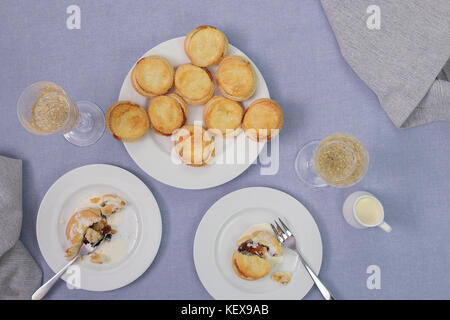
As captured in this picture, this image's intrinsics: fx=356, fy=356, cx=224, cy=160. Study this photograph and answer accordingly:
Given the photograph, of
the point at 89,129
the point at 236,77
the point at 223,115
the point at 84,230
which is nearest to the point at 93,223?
the point at 84,230

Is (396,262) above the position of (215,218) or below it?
below

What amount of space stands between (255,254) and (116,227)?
43 cm

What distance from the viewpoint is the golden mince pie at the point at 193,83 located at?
3.41 ft

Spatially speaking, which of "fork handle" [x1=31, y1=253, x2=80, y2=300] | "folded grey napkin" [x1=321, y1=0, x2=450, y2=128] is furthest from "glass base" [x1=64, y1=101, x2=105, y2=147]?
"folded grey napkin" [x1=321, y1=0, x2=450, y2=128]

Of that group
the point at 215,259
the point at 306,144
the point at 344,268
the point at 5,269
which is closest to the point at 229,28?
the point at 306,144

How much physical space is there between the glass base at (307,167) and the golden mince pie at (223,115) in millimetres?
226

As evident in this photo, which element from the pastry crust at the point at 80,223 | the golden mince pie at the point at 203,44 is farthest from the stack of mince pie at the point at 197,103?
the pastry crust at the point at 80,223

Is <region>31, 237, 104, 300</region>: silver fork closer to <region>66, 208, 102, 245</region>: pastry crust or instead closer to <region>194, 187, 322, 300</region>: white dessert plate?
<region>66, 208, 102, 245</region>: pastry crust

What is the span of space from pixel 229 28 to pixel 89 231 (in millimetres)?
762

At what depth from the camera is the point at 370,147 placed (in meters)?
1.12

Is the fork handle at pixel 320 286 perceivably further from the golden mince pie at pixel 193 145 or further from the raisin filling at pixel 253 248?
the golden mince pie at pixel 193 145

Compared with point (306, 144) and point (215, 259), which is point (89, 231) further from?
point (306, 144)

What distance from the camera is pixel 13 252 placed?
105 centimetres
